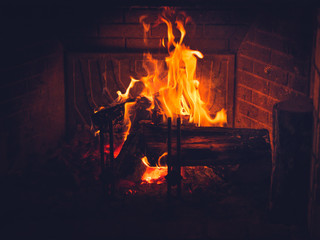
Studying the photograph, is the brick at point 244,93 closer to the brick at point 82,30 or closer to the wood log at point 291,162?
the wood log at point 291,162

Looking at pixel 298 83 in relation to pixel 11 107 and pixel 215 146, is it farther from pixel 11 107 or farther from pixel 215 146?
pixel 11 107

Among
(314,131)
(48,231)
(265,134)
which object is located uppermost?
(314,131)

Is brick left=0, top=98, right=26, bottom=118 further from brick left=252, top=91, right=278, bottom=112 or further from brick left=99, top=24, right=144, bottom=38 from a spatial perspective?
brick left=252, top=91, right=278, bottom=112

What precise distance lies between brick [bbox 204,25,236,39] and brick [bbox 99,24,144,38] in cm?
83

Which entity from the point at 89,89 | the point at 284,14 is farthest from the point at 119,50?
the point at 284,14

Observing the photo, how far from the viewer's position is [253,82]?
16.5 feet

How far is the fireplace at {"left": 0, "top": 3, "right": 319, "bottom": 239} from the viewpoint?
168 inches

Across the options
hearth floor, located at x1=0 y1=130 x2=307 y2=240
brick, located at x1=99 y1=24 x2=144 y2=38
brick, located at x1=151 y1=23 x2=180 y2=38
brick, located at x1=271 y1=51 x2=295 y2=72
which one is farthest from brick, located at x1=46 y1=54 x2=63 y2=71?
brick, located at x1=271 y1=51 x2=295 y2=72

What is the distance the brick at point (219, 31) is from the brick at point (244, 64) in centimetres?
34

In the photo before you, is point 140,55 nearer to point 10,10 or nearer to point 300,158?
point 10,10

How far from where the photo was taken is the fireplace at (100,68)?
4.27 m

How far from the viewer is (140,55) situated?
534cm

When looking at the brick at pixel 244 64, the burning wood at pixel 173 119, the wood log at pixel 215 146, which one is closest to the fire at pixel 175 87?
the burning wood at pixel 173 119

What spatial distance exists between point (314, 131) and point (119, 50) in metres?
2.94
